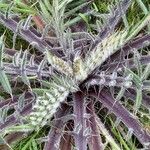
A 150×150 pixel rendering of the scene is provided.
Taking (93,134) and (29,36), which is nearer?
(93,134)

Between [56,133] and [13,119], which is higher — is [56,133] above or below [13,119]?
below

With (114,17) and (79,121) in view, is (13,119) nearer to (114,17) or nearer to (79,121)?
(79,121)

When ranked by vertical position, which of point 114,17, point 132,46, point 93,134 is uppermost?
point 114,17

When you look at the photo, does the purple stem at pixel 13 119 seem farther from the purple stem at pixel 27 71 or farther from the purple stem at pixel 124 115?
the purple stem at pixel 124 115

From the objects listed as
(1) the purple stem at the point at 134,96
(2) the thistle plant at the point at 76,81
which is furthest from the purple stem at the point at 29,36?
(1) the purple stem at the point at 134,96

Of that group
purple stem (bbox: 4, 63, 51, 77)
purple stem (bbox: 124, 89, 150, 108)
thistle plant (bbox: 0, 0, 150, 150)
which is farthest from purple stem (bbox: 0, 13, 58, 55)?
purple stem (bbox: 124, 89, 150, 108)

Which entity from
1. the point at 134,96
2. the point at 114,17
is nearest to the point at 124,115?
the point at 134,96
